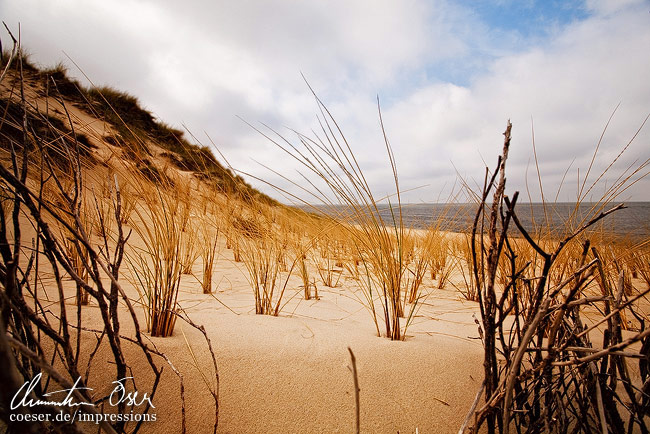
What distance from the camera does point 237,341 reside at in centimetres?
105

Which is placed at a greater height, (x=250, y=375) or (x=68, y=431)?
(x=68, y=431)

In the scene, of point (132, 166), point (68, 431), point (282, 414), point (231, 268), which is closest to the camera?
point (68, 431)

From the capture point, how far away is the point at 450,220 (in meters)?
2.74

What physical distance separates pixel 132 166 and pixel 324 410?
1348 mm

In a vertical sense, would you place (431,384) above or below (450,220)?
below

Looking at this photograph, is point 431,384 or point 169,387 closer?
point 169,387

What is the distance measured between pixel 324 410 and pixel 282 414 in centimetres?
13

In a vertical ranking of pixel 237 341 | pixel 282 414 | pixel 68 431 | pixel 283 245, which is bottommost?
pixel 282 414

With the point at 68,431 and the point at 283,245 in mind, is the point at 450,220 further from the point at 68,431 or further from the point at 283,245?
the point at 68,431

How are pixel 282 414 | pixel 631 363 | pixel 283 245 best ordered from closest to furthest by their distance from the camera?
1. pixel 282 414
2. pixel 631 363
3. pixel 283 245

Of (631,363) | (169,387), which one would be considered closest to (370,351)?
(169,387)

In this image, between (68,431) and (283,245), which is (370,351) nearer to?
(68,431)

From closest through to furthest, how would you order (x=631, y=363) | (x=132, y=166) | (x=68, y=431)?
(x=68, y=431) < (x=631, y=363) < (x=132, y=166)

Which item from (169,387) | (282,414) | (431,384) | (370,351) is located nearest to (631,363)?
(431,384)
